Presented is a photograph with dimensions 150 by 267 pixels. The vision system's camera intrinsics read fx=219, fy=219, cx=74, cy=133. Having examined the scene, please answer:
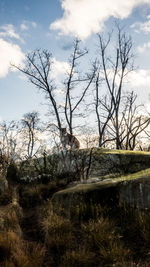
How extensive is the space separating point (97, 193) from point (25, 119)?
20.6m

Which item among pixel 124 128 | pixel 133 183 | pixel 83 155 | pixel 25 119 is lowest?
pixel 133 183

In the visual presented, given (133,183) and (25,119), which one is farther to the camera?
(25,119)

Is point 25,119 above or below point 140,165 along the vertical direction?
above

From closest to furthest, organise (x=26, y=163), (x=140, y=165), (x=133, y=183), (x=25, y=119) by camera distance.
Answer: (x=133, y=183) → (x=140, y=165) → (x=26, y=163) → (x=25, y=119)

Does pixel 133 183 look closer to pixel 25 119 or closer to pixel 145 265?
pixel 145 265

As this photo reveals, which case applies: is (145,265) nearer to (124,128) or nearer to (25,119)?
(124,128)

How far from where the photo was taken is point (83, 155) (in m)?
9.98

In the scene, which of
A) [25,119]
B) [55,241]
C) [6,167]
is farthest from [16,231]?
[25,119]

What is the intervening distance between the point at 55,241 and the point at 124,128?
16.4 m

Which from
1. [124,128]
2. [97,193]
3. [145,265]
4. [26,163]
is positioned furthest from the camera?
[124,128]

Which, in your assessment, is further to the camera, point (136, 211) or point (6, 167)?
point (6, 167)

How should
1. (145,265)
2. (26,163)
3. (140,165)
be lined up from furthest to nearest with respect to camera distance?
(26,163) → (140,165) → (145,265)

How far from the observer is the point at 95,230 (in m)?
3.85

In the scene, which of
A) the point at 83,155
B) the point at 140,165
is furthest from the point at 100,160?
the point at 140,165
